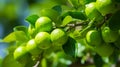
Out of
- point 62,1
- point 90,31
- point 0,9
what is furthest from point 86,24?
point 0,9

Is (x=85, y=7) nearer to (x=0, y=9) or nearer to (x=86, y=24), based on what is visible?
(x=86, y=24)

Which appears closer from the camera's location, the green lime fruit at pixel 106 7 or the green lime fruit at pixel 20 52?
the green lime fruit at pixel 106 7

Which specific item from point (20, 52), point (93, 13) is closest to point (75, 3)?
point (93, 13)

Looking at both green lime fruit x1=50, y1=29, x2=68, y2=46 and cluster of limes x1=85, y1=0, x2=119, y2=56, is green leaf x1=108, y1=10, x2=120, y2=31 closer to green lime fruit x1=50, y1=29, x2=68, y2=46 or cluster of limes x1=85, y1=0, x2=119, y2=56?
cluster of limes x1=85, y1=0, x2=119, y2=56

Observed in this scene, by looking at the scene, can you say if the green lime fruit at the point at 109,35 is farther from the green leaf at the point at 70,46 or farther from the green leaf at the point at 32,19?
the green leaf at the point at 32,19

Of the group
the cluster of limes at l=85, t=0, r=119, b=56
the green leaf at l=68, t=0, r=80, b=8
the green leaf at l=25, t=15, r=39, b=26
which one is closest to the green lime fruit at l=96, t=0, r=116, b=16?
the cluster of limes at l=85, t=0, r=119, b=56

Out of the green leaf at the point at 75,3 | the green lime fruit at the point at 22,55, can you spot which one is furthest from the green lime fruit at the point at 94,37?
the green lime fruit at the point at 22,55

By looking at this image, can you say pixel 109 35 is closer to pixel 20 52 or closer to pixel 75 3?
pixel 75 3
